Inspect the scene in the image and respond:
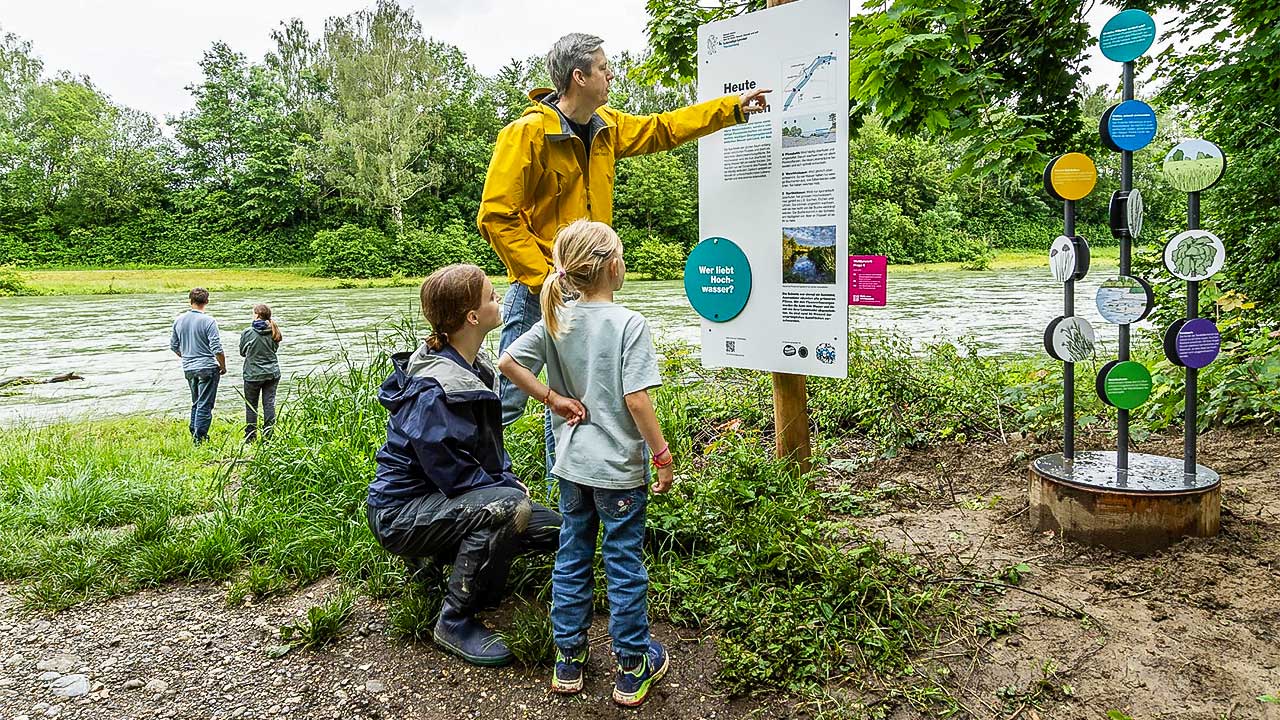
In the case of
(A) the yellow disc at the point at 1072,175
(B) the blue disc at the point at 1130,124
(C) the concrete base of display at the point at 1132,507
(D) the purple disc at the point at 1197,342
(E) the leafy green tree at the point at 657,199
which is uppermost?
(E) the leafy green tree at the point at 657,199

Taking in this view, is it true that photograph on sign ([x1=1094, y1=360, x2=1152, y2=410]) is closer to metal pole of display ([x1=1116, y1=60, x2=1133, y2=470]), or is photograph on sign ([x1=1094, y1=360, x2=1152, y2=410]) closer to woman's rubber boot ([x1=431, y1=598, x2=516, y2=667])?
metal pole of display ([x1=1116, y1=60, x2=1133, y2=470])

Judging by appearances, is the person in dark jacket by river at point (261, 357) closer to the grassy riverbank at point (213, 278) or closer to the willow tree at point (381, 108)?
the grassy riverbank at point (213, 278)

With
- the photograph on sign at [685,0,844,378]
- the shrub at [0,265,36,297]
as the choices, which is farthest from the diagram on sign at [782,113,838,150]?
the shrub at [0,265,36,297]

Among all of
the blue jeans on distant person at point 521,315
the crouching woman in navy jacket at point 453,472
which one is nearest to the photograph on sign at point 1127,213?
the blue jeans on distant person at point 521,315

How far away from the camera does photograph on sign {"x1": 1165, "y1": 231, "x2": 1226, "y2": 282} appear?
9.11ft

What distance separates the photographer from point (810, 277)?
128 inches

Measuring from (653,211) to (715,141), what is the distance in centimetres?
3477

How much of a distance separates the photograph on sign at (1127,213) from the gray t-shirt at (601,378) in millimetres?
1853

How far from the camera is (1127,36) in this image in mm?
2797

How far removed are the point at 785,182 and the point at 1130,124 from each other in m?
1.20

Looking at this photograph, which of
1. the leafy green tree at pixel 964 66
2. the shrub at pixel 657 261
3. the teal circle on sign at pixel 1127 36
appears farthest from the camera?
the shrub at pixel 657 261

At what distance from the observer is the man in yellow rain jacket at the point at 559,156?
2.92 meters

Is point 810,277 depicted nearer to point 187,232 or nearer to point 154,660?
point 154,660

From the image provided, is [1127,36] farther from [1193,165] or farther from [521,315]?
[521,315]
